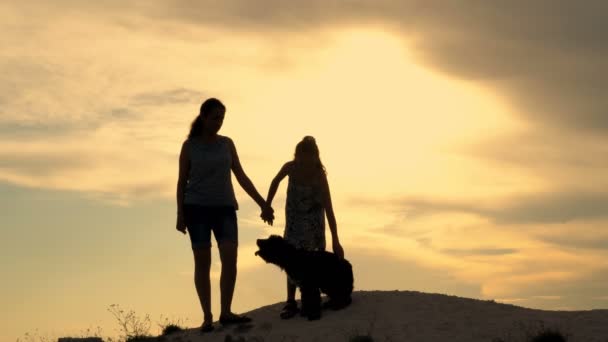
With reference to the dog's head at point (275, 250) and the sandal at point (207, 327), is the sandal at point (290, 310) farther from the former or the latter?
the sandal at point (207, 327)

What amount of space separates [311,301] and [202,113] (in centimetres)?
300

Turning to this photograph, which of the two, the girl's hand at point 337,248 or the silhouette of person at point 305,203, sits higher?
the silhouette of person at point 305,203

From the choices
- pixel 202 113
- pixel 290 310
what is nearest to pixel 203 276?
pixel 290 310

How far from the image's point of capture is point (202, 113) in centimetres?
1295

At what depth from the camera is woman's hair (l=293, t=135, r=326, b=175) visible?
44.8ft

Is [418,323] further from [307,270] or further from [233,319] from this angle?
[233,319]

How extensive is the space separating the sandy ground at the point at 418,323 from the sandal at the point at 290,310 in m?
0.12

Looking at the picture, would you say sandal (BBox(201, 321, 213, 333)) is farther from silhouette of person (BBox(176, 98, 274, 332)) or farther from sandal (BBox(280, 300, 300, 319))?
sandal (BBox(280, 300, 300, 319))

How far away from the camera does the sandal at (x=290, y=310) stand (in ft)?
45.4

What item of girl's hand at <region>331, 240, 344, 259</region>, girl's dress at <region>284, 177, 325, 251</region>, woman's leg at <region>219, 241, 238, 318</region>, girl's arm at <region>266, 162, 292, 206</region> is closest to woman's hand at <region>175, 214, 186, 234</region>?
woman's leg at <region>219, 241, 238, 318</region>

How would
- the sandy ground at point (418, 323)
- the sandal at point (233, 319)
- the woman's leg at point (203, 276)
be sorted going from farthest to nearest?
1. the sandal at point (233, 319)
2. the woman's leg at point (203, 276)
3. the sandy ground at point (418, 323)

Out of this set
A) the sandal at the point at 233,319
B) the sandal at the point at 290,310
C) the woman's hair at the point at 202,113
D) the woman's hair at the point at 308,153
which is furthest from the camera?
the sandal at the point at 290,310

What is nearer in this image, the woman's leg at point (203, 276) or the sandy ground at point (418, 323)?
the sandy ground at point (418, 323)

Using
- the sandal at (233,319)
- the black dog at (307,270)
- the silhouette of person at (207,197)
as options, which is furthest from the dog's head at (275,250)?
the sandal at (233,319)
